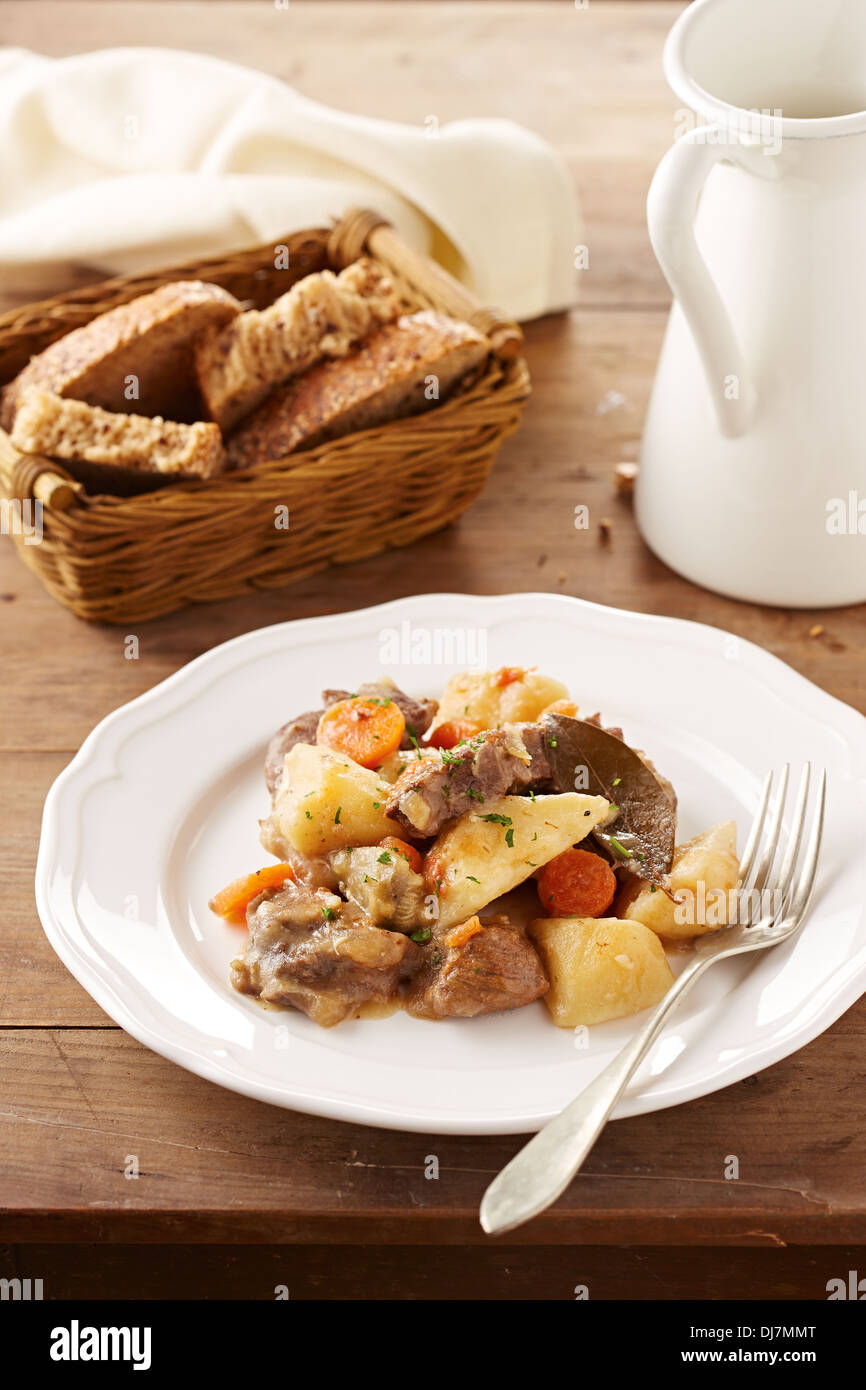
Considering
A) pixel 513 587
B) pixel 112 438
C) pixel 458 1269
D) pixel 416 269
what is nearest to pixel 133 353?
pixel 112 438

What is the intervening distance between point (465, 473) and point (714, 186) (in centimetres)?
61

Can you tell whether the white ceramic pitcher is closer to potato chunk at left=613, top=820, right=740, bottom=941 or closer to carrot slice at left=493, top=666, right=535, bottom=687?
carrot slice at left=493, top=666, right=535, bottom=687

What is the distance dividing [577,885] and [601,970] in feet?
0.41

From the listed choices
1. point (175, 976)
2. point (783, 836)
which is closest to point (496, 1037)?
point (175, 976)

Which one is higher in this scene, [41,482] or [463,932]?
[41,482]

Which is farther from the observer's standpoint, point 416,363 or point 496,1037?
point 416,363

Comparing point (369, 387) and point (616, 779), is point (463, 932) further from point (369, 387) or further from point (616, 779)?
point (369, 387)

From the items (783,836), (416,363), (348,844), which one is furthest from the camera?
(416,363)

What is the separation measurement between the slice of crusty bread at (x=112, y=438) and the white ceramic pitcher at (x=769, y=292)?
0.73 meters

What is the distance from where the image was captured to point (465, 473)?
2.25 meters

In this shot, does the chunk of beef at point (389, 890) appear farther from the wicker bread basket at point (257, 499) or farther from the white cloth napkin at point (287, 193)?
the white cloth napkin at point (287, 193)

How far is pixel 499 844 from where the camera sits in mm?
1469

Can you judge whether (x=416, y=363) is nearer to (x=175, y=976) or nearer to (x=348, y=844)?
(x=348, y=844)

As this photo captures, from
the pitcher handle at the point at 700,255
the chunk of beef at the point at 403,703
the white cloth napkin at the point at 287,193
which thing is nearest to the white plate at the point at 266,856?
the chunk of beef at the point at 403,703
